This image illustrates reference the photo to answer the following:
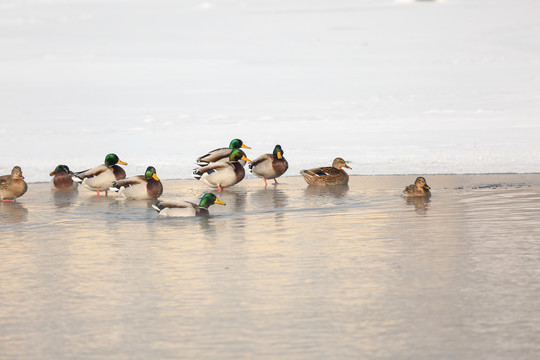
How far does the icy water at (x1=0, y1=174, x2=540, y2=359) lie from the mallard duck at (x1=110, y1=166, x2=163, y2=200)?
1.66 meters

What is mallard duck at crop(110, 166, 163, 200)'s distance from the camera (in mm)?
14555

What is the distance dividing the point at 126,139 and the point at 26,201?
7870 millimetres

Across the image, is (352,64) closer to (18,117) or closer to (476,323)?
(18,117)

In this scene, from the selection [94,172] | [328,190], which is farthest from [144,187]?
[328,190]

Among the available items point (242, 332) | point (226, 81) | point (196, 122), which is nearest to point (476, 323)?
point (242, 332)

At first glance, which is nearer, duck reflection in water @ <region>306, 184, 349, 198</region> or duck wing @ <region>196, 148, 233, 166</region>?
duck reflection in water @ <region>306, 184, 349, 198</region>

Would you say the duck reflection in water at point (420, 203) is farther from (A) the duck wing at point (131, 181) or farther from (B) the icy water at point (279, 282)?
(A) the duck wing at point (131, 181)

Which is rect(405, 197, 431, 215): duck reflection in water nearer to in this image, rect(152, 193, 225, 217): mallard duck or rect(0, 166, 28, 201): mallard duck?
rect(152, 193, 225, 217): mallard duck

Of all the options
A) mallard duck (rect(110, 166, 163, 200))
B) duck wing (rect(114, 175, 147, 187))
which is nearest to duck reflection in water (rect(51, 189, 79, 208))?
duck wing (rect(114, 175, 147, 187))

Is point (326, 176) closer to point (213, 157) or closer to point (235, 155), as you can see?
point (235, 155)

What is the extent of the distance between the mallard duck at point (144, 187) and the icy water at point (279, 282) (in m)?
1.66

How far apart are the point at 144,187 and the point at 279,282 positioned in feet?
24.0

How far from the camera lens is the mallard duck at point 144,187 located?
1455 centimetres

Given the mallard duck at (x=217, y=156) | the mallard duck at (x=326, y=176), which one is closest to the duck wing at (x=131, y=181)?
the mallard duck at (x=217, y=156)
